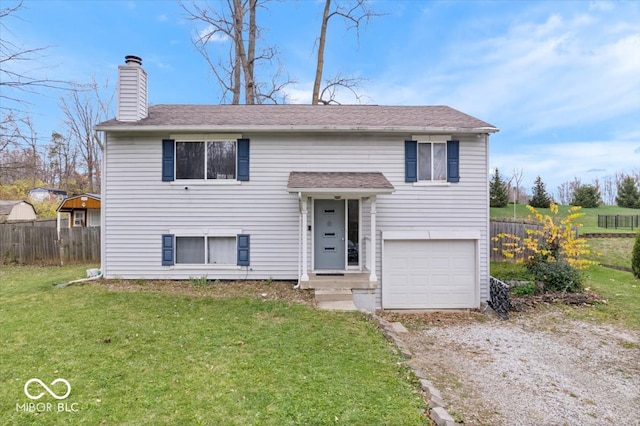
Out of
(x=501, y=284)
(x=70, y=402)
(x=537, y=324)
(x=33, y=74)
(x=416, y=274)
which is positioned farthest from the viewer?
(x=416, y=274)

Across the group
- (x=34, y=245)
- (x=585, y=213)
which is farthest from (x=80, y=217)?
(x=585, y=213)

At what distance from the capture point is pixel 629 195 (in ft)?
113

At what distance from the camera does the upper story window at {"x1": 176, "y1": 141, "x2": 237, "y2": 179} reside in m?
9.10

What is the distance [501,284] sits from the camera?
834cm

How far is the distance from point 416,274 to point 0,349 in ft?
26.7

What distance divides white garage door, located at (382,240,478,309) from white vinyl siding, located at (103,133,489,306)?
802mm

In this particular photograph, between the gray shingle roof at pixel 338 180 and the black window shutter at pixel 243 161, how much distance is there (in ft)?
3.90

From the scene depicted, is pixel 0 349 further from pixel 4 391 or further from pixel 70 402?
pixel 70 402

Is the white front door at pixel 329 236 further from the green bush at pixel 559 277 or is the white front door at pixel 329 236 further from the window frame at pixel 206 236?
the green bush at pixel 559 277

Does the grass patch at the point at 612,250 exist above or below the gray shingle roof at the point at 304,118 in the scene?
below

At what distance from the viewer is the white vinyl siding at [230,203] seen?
9.04 meters

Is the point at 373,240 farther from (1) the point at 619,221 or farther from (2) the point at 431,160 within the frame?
(1) the point at 619,221

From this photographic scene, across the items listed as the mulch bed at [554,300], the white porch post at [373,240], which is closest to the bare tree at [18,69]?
the white porch post at [373,240]

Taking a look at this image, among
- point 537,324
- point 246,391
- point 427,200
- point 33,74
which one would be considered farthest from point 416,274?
point 33,74
